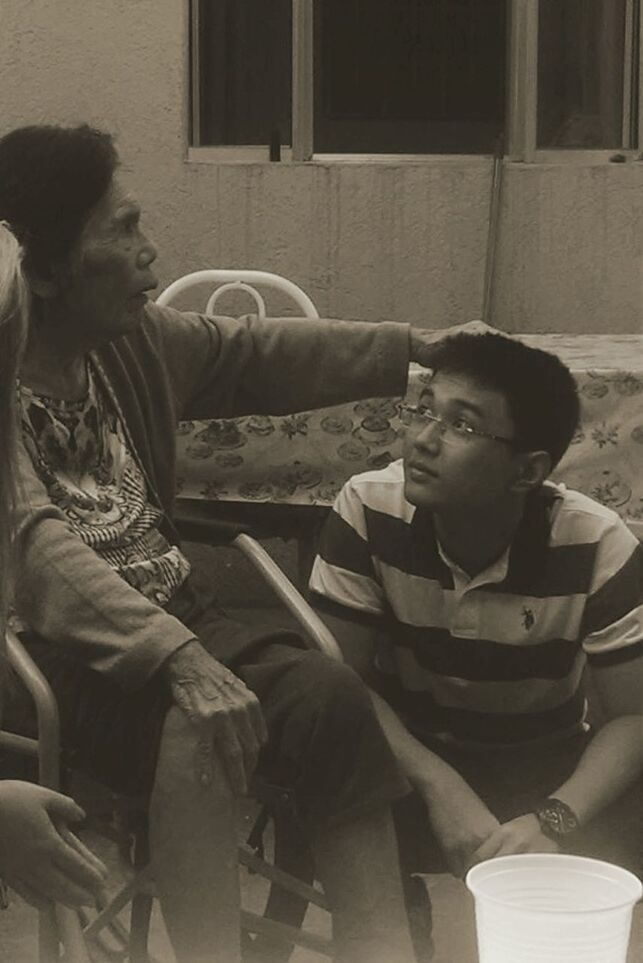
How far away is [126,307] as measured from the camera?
2.16m

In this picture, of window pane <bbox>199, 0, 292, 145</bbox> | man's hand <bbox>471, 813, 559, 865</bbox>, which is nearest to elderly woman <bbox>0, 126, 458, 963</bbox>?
man's hand <bbox>471, 813, 559, 865</bbox>

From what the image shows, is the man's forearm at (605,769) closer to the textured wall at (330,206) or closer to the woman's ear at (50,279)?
the woman's ear at (50,279)

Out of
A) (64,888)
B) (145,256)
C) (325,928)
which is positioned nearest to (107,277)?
(145,256)

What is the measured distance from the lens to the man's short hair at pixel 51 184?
2.11 meters

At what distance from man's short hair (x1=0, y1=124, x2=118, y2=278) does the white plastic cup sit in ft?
2.92

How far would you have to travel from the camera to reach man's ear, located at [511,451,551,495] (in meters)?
2.14

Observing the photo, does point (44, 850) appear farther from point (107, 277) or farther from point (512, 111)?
point (512, 111)

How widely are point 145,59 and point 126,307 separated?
2.03m

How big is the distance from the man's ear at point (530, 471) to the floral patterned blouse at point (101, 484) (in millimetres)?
408

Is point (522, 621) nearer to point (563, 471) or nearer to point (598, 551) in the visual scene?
point (598, 551)

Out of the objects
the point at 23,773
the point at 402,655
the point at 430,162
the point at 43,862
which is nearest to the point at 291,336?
the point at 402,655

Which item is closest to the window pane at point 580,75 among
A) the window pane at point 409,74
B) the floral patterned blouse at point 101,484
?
the window pane at point 409,74

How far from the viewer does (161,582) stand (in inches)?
86.2

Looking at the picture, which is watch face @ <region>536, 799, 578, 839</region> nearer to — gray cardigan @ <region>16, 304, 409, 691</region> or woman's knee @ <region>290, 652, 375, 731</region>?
woman's knee @ <region>290, 652, 375, 731</region>
